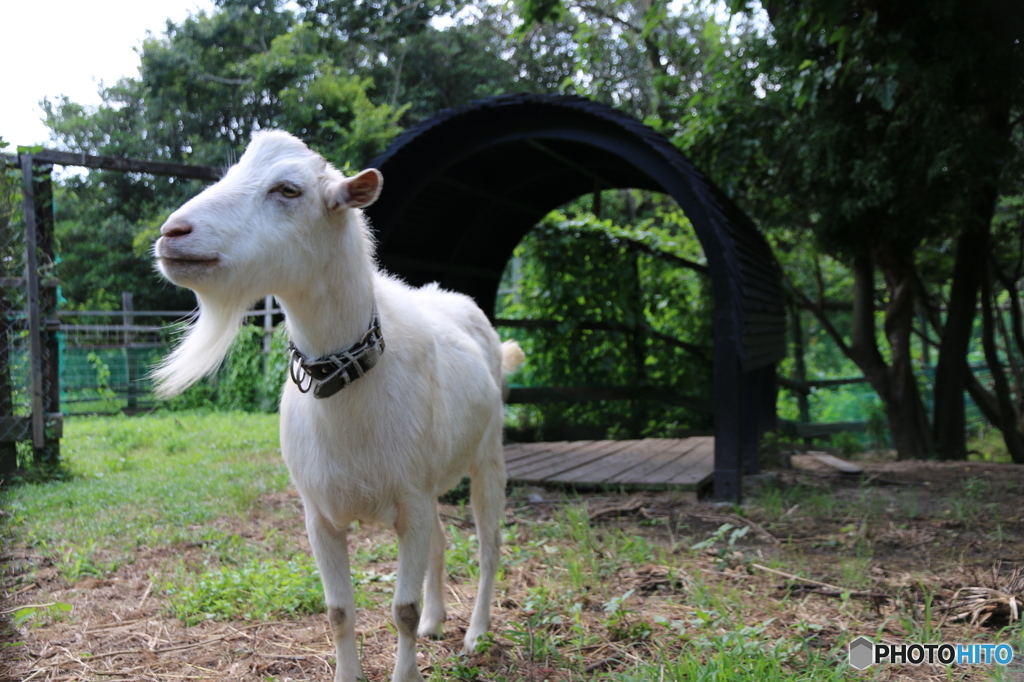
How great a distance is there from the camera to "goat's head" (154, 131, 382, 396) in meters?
1.92

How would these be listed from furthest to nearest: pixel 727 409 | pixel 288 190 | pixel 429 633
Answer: pixel 727 409, pixel 429 633, pixel 288 190

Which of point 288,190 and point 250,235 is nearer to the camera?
point 250,235

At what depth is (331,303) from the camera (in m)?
2.29

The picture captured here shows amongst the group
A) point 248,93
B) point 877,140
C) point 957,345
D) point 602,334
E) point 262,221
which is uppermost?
point 248,93

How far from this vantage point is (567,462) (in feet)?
22.1

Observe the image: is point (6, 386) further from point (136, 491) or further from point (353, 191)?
point (353, 191)

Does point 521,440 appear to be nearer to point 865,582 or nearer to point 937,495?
point 937,495

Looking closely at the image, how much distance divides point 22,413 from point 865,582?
234 inches

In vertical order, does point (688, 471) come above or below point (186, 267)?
below

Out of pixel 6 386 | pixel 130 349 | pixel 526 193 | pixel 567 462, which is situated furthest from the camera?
pixel 130 349

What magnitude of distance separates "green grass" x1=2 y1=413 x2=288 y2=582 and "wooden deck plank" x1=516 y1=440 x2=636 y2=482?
6.72 ft

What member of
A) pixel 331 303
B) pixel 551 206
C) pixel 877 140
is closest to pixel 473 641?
pixel 331 303

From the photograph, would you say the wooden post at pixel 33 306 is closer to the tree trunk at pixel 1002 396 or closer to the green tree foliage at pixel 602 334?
the green tree foliage at pixel 602 334

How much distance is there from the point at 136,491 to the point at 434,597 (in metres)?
3.20
